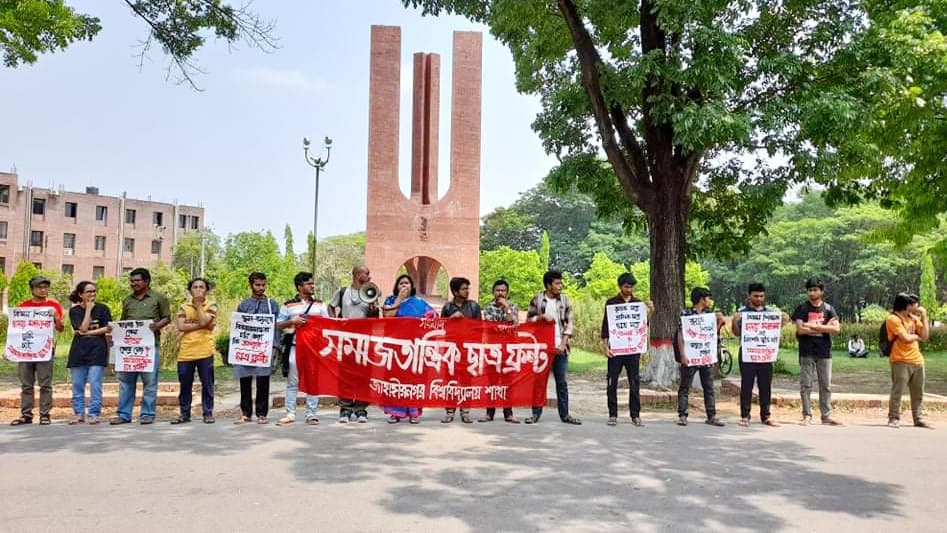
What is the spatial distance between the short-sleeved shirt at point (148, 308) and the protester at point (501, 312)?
372 centimetres

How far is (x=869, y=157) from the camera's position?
42.3ft

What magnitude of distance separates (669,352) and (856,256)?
141ft

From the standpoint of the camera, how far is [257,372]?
7902mm

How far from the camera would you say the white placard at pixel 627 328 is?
8125mm

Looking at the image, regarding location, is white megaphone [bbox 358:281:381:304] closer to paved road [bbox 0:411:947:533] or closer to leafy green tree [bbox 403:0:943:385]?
paved road [bbox 0:411:947:533]

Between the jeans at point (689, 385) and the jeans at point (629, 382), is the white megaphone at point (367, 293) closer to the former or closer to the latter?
the jeans at point (629, 382)

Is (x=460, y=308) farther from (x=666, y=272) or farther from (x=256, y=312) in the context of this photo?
(x=666, y=272)

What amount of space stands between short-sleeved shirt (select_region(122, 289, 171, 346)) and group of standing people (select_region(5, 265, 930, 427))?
0.01m

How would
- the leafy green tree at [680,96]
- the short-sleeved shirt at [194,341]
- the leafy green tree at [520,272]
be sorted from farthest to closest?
the leafy green tree at [520,272] < the leafy green tree at [680,96] < the short-sleeved shirt at [194,341]

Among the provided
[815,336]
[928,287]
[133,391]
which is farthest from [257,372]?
[928,287]

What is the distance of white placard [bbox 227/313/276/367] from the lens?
783cm

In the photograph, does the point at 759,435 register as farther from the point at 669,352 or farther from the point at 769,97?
the point at 769,97

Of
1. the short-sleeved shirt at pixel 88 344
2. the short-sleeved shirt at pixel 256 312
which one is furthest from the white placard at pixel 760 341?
the short-sleeved shirt at pixel 88 344

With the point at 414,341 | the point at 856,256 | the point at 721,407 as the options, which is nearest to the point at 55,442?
the point at 414,341
